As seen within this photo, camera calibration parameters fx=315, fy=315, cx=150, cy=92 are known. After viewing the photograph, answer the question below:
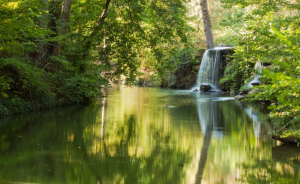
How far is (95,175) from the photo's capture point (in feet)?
13.9

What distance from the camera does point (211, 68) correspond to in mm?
25625

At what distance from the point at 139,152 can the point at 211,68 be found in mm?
20935

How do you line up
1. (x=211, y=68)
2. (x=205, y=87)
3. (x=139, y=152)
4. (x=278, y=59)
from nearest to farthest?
(x=278, y=59) → (x=139, y=152) → (x=205, y=87) → (x=211, y=68)

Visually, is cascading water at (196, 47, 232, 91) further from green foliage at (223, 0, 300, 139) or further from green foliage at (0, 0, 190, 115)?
green foliage at (223, 0, 300, 139)

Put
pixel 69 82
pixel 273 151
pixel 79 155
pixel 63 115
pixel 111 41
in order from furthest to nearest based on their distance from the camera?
1. pixel 111 41
2. pixel 69 82
3. pixel 63 115
4. pixel 273 151
5. pixel 79 155

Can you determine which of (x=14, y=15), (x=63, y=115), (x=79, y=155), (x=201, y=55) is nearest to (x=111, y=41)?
(x=63, y=115)

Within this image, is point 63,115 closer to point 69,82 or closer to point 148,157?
point 69,82

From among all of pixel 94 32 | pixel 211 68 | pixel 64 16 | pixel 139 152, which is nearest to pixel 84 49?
pixel 94 32

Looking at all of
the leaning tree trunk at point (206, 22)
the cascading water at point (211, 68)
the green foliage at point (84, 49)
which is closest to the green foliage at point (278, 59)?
the green foliage at point (84, 49)

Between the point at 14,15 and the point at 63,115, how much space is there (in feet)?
13.6

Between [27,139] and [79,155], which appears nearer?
[79,155]

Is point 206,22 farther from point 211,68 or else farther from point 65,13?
point 65,13

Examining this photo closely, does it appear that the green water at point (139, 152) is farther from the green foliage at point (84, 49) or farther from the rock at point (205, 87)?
the rock at point (205, 87)

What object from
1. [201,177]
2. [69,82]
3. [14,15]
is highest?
[14,15]
